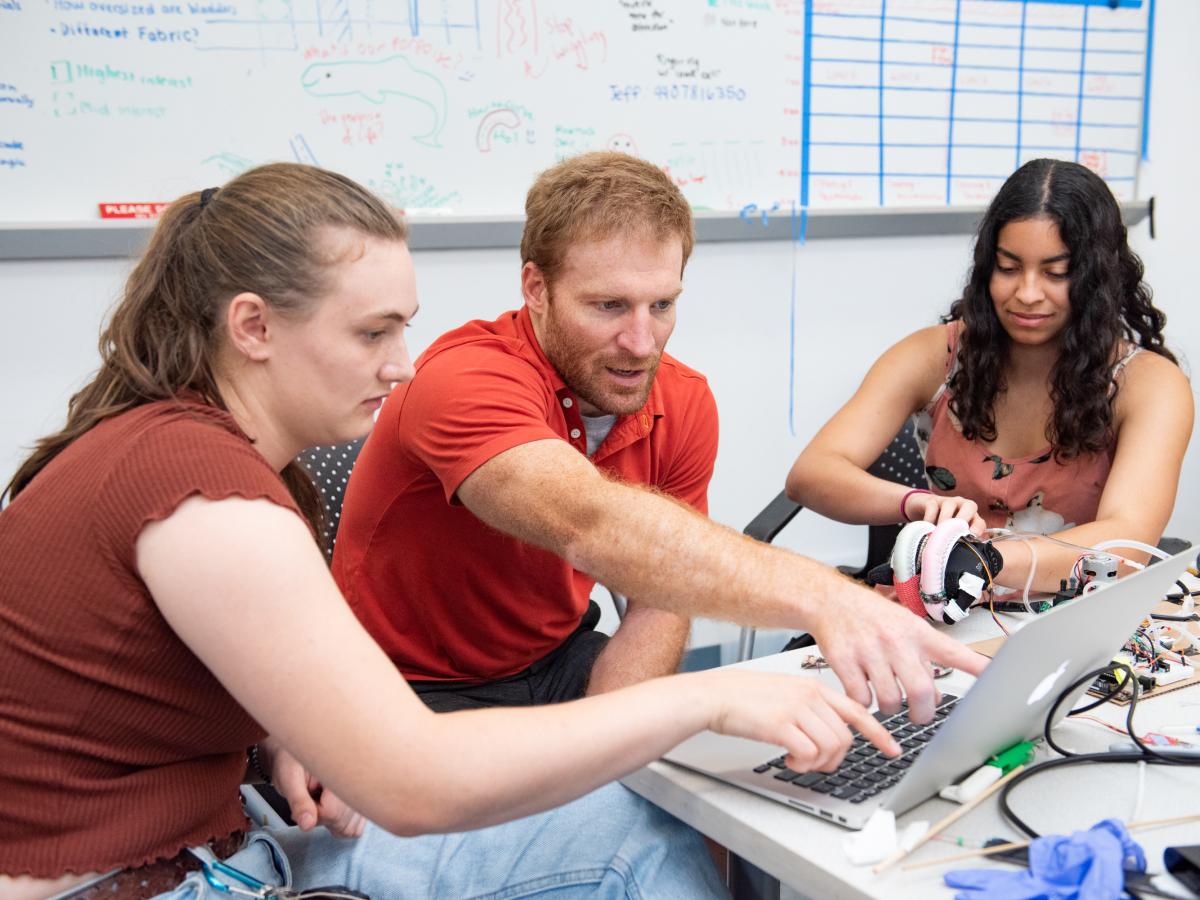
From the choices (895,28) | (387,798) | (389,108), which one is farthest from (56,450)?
(895,28)

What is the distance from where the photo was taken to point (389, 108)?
255 centimetres

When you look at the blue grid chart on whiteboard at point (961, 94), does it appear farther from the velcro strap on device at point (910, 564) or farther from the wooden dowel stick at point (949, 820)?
the wooden dowel stick at point (949, 820)

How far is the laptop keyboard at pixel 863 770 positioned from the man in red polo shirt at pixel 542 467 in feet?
0.91

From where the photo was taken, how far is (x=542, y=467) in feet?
4.37

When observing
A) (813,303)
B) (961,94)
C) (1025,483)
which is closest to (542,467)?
(1025,483)

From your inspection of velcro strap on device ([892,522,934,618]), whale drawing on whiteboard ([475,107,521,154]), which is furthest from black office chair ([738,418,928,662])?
whale drawing on whiteboard ([475,107,521,154])

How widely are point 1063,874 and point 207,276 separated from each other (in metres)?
0.88

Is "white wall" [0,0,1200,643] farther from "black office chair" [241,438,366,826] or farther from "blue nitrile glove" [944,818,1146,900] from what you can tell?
"blue nitrile glove" [944,818,1146,900]

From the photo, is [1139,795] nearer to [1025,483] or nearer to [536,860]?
[536,860]

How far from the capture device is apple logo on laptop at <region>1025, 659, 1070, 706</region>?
991 mm

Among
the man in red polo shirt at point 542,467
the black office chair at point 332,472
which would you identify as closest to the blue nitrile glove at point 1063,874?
the man in red polo shirt at point 542,467

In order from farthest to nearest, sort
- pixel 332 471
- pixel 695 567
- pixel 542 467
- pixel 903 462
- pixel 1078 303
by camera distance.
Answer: pixel 903 462 < pixel 1078 303 < pixel 332 471 < pixel 542 467 < pixel 695 567

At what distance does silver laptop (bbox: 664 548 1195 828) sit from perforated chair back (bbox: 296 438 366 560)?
0.97m

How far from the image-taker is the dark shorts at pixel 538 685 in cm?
163
